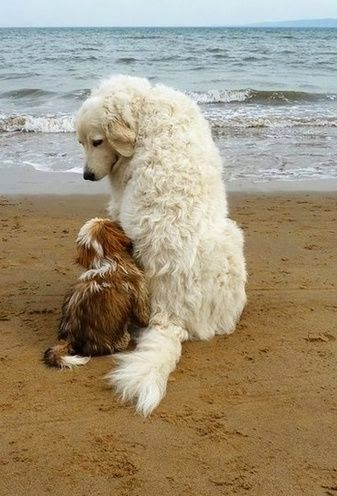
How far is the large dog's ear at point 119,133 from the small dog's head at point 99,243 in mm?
527

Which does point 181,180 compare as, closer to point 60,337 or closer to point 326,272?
point 60,337

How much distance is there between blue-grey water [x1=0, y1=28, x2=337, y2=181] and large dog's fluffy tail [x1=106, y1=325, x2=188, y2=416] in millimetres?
5668

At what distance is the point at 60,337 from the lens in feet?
13.1

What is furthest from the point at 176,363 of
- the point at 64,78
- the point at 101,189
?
the point at 64,78

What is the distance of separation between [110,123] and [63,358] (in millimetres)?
1557

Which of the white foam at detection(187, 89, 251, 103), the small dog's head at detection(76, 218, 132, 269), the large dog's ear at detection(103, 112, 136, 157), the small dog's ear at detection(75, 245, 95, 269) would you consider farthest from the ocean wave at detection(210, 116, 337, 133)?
the small dog's ear at detection(75, 245, 95, 269)

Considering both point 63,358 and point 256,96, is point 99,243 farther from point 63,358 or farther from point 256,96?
point 256,96

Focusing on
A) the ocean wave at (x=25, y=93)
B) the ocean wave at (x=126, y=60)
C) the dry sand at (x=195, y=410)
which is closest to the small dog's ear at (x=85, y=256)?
the dry sand at (x=195, y=410)

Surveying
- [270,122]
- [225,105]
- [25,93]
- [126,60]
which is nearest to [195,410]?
[270,122]

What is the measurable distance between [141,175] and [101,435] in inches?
65.8

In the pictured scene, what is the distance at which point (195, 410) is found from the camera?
3.44 m

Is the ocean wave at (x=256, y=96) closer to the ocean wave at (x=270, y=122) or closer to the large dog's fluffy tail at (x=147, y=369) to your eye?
the ocean wave at (x=270, y=122)

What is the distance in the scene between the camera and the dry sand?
9.53 ft

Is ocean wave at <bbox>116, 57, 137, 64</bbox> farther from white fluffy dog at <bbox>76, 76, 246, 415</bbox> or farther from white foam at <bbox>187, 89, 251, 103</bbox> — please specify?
white fluffy dog at <bbox>76, 76, 246, 415</bbox>
